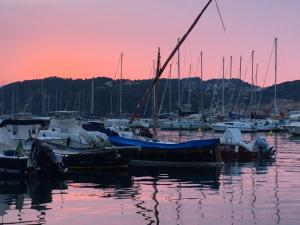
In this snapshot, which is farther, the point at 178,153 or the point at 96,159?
the point at 178,153

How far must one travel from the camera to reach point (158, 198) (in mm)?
22031

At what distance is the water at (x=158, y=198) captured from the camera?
18031 millimetres

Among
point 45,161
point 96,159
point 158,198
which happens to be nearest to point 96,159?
point 96,159

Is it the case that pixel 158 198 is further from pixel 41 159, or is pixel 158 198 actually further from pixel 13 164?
pixel 41 159

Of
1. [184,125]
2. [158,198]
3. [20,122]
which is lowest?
[158,198]

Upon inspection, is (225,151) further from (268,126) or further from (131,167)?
(268,126)

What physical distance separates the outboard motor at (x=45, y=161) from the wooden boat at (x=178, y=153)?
7486mm

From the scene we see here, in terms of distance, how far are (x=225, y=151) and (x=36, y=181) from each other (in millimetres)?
16329

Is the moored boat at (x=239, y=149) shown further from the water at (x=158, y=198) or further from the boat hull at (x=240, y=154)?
the water at (x=158, y=198)

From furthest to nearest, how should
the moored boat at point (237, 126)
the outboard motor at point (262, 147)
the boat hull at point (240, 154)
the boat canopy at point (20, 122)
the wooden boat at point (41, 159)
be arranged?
the moored boat at point (237, 126)
the outboard motor at point (262, 147)
the boat hull at point (240, 154)
the boat canopy at point (20, 122)
the wooden boat at point (41, 159)

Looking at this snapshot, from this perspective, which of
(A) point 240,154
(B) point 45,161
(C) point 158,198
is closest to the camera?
(C) point 158,198

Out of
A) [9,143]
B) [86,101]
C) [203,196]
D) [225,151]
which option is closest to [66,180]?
[9,143]

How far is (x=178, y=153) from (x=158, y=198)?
41.9 ft

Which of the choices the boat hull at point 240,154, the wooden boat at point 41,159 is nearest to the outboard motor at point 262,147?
the boat hull at point 240,154
